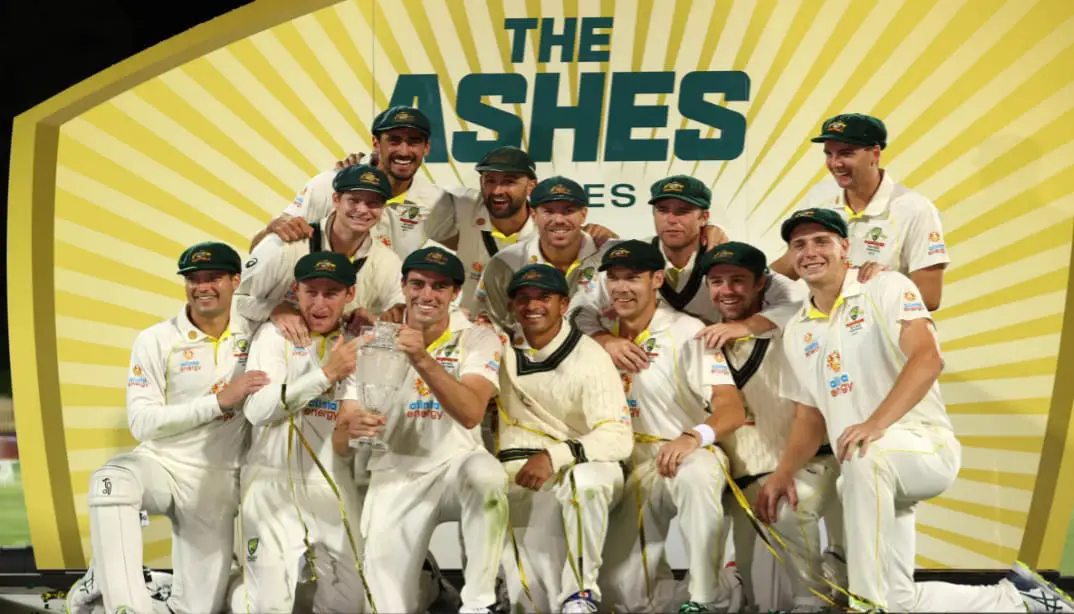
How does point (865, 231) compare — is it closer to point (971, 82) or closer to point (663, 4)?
point (971, 82)

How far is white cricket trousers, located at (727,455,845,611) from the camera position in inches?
182

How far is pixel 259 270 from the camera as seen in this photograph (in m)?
4.95

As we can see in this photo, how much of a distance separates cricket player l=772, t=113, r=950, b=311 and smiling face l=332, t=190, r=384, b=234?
5.80ft

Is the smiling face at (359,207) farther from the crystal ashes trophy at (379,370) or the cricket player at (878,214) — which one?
the cricket player at (878,214)

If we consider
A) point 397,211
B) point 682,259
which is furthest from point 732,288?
point 397,211

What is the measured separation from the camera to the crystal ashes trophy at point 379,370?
4648mm

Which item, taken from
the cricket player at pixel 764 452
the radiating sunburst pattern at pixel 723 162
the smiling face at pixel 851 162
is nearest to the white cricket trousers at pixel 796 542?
the cricket player at pixel 764 452

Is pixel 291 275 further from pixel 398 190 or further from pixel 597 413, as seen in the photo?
pixel 597 413

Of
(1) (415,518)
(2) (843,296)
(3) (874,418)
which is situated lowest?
(1) (415,518)

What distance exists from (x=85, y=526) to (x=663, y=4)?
3.67 m

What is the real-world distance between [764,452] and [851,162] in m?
1.30

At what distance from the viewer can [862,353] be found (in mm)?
4578

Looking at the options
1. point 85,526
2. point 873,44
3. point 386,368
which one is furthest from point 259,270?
point 873,44

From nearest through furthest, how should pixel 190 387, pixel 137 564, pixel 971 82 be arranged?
pixel 137 564 → pixel 190 387 → pixel 971 82
